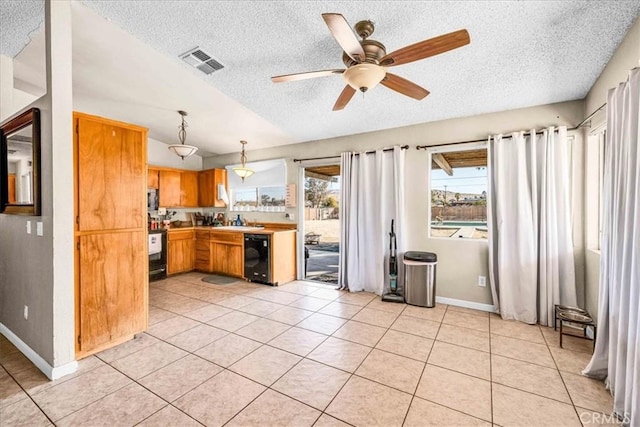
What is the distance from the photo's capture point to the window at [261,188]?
17.9ft

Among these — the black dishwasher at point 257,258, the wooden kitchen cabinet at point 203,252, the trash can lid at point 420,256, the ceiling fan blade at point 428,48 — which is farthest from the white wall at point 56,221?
the trash can lid at point 420,256

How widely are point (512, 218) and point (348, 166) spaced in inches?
93.0

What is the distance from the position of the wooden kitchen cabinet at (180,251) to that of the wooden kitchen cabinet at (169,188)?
2.33 ft

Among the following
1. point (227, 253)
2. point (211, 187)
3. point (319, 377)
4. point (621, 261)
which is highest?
point (211, 187)

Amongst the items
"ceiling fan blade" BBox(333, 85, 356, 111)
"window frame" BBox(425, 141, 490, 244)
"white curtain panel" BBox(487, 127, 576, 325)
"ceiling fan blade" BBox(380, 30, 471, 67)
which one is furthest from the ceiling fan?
"white curtain panel" BBox(487, 127, 576, 325)

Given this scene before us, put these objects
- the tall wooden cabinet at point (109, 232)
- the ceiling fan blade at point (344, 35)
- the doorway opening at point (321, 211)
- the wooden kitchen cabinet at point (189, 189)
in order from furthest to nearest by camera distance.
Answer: the wooden kitchen cabinet at point (189, 189) → the doorway opening at point (321, 211) → the tall wooden cabinet at point (109, 232) → the ceiling fan blade at point (344, 35)

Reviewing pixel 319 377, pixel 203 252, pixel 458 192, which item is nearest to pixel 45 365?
pixel 319 377

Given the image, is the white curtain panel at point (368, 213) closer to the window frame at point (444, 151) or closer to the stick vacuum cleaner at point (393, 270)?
the stick vacuum cleaner at point (393, 270)

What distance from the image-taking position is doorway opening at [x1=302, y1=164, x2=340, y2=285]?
5.24m

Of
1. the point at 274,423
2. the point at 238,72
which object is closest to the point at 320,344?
the point at 274,423

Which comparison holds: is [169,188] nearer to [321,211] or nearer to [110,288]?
[321,211]

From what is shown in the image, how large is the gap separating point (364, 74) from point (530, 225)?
2.68 metres

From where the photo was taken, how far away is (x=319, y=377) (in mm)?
2131

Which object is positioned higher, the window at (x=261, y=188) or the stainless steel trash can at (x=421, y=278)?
the window at (x=261, y=188)
